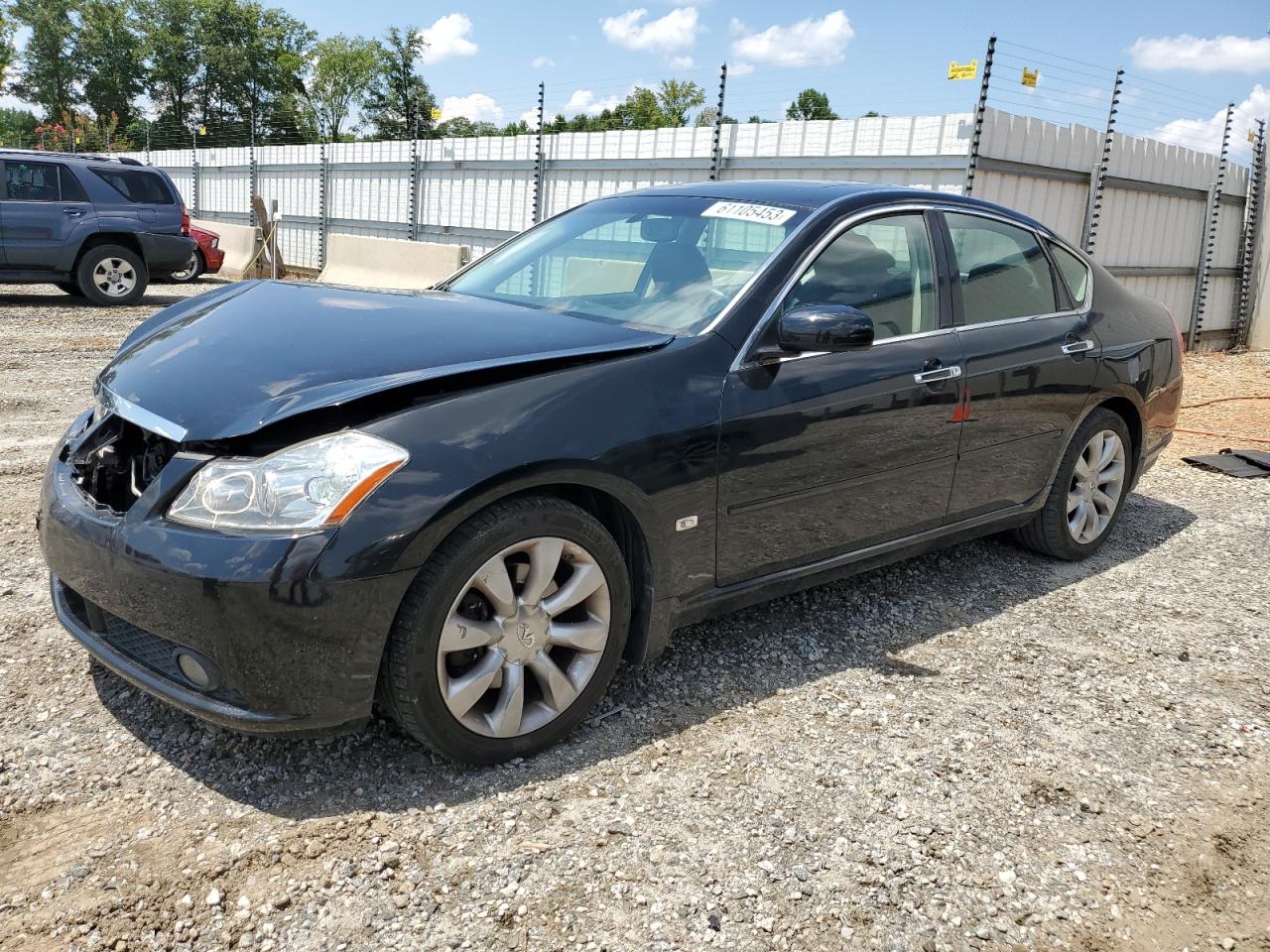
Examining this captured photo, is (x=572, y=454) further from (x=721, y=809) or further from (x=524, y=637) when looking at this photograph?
(x=721, y=809)

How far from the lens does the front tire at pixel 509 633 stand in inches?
103

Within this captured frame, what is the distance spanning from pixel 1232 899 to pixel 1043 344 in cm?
249

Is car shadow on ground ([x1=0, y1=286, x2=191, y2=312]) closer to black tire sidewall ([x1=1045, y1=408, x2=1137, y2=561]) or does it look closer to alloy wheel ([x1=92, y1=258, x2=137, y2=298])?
alloy wheel ([x1=92, y1=258, x2=137, y2=298])

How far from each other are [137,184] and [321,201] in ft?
18.2

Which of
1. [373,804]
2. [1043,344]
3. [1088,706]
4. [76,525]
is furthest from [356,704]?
[1043,344]

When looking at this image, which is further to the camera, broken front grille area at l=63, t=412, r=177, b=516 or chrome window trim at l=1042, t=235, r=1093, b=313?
chrome window trim at l=1042, t=235, r=1093, b=313

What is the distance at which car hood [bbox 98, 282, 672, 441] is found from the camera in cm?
262

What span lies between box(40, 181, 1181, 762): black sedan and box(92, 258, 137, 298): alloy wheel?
10820 millimetres

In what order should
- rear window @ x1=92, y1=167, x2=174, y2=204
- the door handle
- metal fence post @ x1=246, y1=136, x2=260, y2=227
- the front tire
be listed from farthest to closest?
metal fence post @ x1=246, y1=136, x2=260, y2=227 < rear window @ x1=92, y1=167, x2=174, y2=204 < the door handle < the front tire

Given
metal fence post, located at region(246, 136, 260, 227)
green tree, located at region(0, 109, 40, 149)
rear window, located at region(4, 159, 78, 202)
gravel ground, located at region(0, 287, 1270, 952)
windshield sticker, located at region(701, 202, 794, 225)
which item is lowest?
gravel ground, located at region(0, 287, 1270, 952)

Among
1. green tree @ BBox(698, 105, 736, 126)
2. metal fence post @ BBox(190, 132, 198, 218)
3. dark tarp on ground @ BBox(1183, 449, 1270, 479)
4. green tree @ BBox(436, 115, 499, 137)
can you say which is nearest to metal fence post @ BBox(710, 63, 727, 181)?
green tree @ BBox(698, 105, 736, 126)

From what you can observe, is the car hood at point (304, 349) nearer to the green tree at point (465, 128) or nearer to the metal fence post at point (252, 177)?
the metal fence post at point (252, 177)

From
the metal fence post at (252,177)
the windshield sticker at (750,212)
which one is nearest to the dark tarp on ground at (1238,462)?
the windshield sticker at (750,212)

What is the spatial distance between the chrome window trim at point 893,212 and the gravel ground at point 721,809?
1.15 metres
